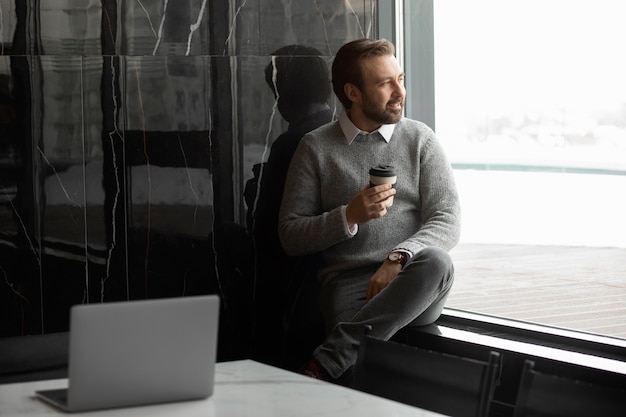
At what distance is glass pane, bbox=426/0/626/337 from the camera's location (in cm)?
353

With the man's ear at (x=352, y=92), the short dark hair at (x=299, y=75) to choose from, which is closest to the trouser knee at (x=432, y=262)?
the man's ear at (x=352, y=92)

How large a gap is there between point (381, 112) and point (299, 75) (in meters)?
0.49

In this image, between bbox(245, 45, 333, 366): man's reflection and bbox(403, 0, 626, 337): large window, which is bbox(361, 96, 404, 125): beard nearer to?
bbox(245, 45, 333, 366): man's reflection

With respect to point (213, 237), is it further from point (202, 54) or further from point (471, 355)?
point (471, 355)

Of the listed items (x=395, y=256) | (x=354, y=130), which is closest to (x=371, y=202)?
(x=395, y=256)

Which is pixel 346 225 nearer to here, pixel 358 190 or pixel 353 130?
pixel 358 190

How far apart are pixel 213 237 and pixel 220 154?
13.4 inches

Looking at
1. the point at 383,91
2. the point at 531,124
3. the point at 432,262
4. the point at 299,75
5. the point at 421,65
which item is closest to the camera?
the point at 432,262

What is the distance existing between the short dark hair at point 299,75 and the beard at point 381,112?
1.25ft

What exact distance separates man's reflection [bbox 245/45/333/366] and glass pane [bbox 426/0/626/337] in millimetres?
587

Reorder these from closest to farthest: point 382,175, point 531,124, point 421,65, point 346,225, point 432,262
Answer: point 432,262 → point 382,175 → point 346,225 → point 531,124 → point 421,65

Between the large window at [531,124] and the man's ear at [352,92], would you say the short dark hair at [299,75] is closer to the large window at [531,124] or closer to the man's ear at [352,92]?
the man's ear at [352,92]

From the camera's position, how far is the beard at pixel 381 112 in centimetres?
377

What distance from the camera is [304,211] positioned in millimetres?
3830
